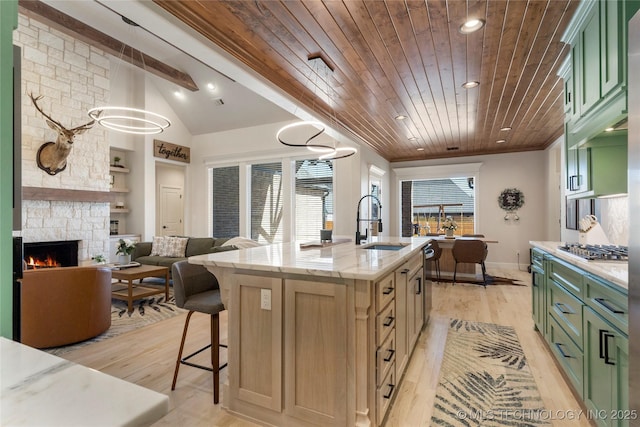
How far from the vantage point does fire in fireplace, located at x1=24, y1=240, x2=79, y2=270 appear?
5.05 m

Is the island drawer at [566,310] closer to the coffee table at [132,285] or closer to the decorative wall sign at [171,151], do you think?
the coffee table at [132,285]

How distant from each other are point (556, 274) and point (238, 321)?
2362 mm

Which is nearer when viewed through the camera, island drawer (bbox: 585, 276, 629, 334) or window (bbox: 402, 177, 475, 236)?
island drawer (bbox: 585, 276, 629, 334)

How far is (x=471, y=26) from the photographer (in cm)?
237

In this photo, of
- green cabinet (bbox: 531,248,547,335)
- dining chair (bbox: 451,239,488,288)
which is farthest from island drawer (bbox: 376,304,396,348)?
dining chair (bbox: 451,239,488,288)

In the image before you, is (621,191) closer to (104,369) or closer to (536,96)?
(536,96)

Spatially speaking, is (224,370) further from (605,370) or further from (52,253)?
(52,253)

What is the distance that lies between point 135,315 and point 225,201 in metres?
3.99

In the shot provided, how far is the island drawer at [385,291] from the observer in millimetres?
1768

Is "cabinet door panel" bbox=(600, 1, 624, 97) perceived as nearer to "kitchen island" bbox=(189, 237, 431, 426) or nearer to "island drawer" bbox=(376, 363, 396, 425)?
"kitchen island" bbox=(189, 237, 431, 426)

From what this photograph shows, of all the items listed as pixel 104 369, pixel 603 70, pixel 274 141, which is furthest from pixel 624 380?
pixel 274 141

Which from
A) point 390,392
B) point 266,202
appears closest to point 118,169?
point 266,202

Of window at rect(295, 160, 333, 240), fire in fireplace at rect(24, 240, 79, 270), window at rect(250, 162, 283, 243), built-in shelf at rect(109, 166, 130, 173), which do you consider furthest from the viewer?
window at rect(250, 162, 283, 243)

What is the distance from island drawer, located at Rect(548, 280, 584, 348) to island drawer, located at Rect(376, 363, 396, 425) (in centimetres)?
114
